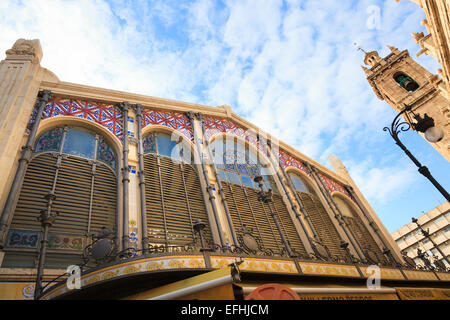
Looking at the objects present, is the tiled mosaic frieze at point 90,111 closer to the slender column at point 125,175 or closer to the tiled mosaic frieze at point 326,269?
the slender column at point 125,175

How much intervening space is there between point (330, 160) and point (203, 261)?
60.2 ft

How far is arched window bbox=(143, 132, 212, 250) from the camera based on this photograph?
9.08m

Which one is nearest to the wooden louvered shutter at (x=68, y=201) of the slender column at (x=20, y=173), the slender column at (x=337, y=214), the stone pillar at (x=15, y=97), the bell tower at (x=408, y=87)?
the slender column at (x=20, y=173)

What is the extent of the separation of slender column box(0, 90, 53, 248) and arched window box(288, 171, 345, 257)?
11680 mm

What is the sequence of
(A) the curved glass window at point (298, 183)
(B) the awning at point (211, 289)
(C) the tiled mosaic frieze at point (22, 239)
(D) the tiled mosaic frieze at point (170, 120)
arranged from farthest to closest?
(A) the curved glass window at point (298, 183), (D) the tiled mosaic frieze at point (170, 120), (C) the tiled mosaic frieze at point (22, 239), (B) the awning at point (211, 289)

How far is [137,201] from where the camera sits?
360 inches

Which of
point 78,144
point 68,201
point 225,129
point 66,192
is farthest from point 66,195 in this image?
point 225,129

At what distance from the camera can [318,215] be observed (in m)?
15.0

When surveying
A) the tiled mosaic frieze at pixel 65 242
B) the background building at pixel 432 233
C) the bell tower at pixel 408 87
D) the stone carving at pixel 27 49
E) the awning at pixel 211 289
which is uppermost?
the bell tower at pixel 408 87

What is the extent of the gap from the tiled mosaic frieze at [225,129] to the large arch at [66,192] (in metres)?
5.13

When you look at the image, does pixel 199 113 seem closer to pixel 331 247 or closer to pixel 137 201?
pixel 137 201

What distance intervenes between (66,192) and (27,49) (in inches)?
250

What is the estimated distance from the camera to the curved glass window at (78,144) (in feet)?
31.0

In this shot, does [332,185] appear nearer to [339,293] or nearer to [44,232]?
[339,293]
